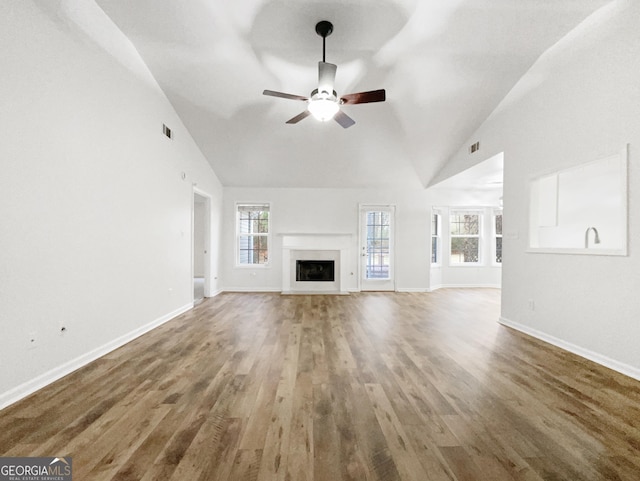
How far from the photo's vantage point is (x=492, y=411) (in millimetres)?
2016

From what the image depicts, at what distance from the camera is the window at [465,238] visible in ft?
25.7

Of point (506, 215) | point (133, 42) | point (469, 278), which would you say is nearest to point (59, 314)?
point (133, 42)

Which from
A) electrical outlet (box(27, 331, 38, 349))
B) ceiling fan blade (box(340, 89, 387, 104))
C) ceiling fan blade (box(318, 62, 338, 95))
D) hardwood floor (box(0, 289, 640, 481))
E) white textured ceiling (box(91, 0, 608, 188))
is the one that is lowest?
hardwood floor (box(0, 289, 640, 481))

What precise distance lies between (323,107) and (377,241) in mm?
4596

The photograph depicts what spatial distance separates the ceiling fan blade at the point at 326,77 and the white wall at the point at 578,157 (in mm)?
2499

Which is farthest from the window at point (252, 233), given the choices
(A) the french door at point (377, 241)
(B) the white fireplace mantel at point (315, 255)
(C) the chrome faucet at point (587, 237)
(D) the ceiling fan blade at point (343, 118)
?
(C) the chrome faucet at point (587, 237)

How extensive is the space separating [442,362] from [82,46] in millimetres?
4425

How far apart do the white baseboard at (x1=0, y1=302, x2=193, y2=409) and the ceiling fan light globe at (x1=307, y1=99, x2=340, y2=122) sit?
322cm

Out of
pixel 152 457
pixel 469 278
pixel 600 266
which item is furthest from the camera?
pixel 469 278

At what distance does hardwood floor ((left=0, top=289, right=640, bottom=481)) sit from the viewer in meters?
1.51

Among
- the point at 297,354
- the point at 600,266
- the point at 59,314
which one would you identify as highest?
the point at 600,266

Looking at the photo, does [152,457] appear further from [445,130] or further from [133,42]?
[445,130]

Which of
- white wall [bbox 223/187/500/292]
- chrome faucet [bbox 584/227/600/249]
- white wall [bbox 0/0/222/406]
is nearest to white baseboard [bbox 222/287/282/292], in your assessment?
white wall [bbox 223/187/500/292]

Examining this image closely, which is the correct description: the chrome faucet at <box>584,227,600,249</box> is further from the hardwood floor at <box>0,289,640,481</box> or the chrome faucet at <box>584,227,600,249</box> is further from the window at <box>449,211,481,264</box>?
the window at <box>449,211,481,264</box>
